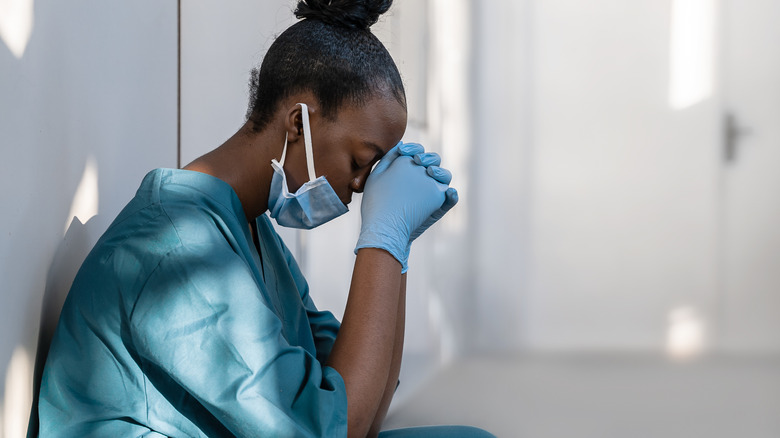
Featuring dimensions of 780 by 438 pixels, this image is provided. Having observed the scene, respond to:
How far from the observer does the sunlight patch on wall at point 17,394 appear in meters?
0.87

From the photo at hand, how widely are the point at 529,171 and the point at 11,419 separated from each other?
8.73 feet

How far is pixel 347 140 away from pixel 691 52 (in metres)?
2.58

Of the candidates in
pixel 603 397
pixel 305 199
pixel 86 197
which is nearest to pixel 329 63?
pixel 305 199

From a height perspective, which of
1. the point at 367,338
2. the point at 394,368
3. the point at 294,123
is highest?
the point at 294,123

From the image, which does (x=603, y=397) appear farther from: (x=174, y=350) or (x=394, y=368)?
(x=174, y=350)

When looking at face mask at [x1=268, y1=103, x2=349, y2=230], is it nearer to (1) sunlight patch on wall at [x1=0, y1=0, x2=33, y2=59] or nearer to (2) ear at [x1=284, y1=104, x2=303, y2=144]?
(2) ear at [x1=284, y1=104, x2=303, y2=144]

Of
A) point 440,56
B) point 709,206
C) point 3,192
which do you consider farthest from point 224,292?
point 709,206

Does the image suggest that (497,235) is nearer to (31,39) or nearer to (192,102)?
(192,102)

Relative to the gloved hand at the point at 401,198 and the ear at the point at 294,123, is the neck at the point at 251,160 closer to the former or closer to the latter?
the ear at the point at 294,123

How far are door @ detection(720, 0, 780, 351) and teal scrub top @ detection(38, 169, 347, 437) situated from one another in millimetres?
2791

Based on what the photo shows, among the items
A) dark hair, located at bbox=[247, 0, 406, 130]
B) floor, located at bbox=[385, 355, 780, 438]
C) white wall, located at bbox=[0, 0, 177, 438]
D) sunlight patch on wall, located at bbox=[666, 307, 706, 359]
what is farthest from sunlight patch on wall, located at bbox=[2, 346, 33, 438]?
sunlight patch on wall, located at bbox=[666, 307, 706, 359]

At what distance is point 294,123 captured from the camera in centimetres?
104

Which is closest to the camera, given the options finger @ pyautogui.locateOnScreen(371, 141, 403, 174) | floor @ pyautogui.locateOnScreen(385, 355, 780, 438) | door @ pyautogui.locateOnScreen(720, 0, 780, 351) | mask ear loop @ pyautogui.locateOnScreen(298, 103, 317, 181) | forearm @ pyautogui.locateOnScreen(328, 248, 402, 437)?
forearm @ pyautogui.locateOnScreen(328, 248, 402, 437)

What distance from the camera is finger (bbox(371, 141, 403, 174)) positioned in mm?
1158
